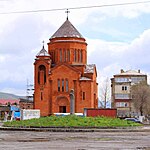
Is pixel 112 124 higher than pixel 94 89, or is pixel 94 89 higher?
pixel 94 89

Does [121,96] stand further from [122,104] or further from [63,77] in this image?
[63,77]

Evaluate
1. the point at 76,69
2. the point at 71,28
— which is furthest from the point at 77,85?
the point at 71,28

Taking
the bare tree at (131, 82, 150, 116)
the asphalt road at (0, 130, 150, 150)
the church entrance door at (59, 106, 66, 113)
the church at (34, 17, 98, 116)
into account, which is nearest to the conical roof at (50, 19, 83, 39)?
the church at (34, 17, 98, 116)

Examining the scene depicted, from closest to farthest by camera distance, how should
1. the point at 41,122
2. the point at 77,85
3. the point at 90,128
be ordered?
the point at 90,128, the point at 41,122, the point at 77,85

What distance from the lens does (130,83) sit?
118 metres

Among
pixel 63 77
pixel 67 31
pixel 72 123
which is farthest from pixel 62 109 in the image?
pixel 72 123

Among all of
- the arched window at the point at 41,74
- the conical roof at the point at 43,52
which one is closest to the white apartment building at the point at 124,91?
the conical roof at the point at 43,52

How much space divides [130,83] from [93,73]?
101ft

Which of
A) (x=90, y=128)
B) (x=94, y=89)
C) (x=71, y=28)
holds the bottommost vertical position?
(x=90, y=128)

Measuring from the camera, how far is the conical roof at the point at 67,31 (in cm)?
9088

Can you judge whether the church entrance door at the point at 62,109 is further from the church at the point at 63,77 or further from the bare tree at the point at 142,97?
the bare tree at the point at 142,97

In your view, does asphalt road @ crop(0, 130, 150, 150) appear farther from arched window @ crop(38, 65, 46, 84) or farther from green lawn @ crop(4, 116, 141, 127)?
arched window @ crop(38, 65, 46, 84)

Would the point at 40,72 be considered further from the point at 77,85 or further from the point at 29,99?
the point at 29,99

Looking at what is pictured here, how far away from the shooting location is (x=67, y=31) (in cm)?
9144
